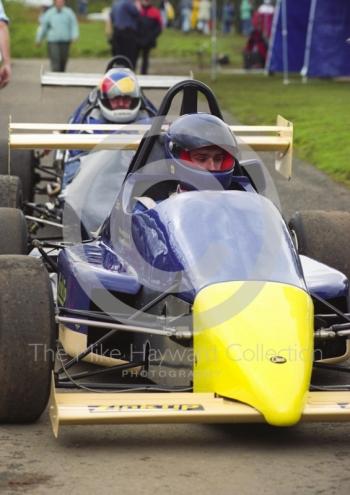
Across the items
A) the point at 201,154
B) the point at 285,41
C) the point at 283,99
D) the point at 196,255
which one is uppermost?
the point at 201,154

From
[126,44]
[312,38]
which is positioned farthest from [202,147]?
[312,38]

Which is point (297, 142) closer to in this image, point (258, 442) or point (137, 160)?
point (137, 160)

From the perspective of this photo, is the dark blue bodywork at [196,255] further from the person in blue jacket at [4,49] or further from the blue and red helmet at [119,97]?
the blue and red helmet at [119,97]

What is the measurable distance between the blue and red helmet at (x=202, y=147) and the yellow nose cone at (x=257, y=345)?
4.17ft

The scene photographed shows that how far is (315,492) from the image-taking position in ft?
16.6

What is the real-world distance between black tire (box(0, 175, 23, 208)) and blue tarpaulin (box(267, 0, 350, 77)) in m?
17.4

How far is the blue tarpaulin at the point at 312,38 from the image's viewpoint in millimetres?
25562

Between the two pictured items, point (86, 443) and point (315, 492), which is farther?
point (86, 443)

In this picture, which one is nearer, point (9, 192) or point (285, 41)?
point (9, 192)

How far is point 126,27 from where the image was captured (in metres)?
24.4

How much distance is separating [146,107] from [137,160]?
4690 millimetres

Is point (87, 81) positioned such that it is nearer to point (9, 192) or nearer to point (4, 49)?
point (4, 49)

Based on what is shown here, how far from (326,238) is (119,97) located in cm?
480

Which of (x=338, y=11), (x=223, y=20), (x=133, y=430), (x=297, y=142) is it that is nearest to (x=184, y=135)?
(x=133, y=430)
